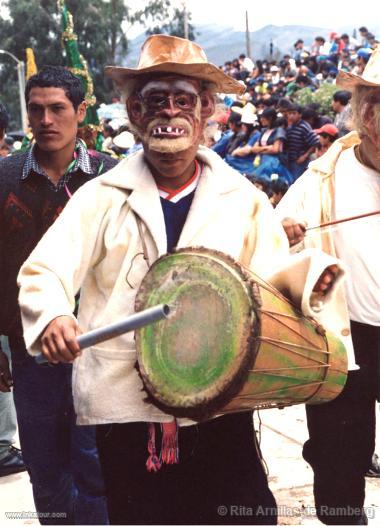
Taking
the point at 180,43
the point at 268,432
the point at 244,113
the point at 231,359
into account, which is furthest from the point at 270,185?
the point at 231,359

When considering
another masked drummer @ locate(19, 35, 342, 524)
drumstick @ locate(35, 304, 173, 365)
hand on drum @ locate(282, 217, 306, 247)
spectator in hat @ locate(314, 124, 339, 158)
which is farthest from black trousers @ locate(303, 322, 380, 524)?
spectator in hat @ locate(314, 124, 339, 158)

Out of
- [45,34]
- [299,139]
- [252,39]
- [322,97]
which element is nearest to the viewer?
[299,139]

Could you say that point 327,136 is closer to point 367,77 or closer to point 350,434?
point 367,77

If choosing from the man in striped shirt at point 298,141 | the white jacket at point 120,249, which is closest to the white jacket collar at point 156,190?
the white jacket at point 120,249

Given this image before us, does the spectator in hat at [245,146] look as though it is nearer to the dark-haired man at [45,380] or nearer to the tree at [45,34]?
the dark-haired man at [45,380]

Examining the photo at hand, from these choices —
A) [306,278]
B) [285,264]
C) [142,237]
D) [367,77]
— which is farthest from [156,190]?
[367,77]

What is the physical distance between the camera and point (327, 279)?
2.72 meters

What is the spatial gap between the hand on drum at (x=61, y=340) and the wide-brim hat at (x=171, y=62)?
937mm

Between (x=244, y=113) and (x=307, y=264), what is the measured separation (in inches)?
401

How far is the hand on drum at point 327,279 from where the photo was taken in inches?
107

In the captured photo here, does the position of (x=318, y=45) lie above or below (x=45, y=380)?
below

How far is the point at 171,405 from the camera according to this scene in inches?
105

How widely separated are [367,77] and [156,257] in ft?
4.12

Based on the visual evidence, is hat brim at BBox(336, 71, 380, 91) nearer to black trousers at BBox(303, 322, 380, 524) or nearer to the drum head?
black trousers at BBox(303, 322, 380, 524)
